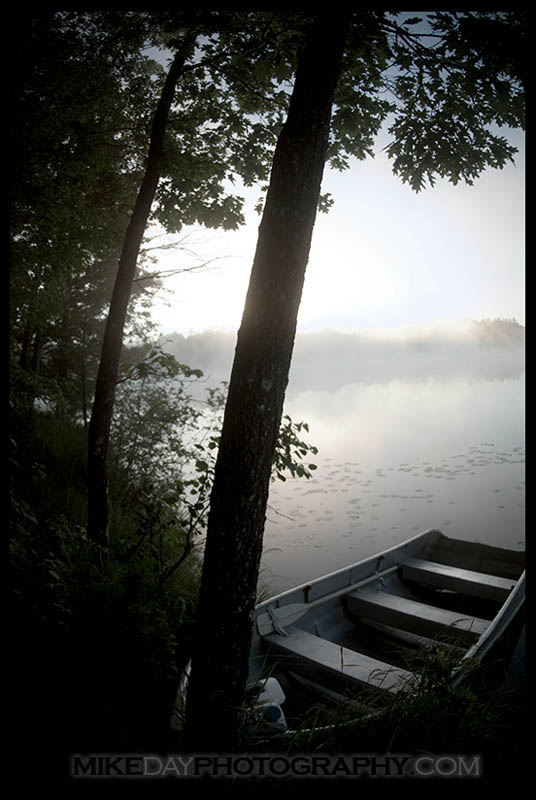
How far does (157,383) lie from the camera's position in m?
11.5

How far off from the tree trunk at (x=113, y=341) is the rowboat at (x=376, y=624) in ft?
7.29

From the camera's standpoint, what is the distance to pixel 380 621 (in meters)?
5.45

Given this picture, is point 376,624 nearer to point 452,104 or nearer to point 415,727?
point 415,727

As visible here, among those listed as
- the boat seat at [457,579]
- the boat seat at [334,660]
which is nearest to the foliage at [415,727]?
the boat seat at [334,660]

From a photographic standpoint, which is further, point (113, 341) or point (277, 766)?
point (113, 341)

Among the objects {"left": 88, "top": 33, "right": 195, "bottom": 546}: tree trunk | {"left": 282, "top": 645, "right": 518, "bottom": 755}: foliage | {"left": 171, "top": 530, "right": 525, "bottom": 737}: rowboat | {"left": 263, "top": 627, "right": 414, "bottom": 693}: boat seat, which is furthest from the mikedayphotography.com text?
{"left": 88, "top": 33, "right": 195, "bottom": 546}: tree trunk

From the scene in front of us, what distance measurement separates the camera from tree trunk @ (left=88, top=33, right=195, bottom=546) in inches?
197

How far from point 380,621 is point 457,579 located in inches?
60.9

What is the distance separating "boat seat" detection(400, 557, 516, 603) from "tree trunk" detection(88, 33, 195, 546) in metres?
4.66

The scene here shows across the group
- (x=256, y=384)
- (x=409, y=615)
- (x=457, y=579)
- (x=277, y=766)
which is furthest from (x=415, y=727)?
(x=457, y=579)

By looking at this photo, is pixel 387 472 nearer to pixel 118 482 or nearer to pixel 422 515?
pixel 422 515

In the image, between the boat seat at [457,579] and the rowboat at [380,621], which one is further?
the boat seat at [457,579]

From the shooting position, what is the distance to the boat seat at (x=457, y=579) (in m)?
5.86

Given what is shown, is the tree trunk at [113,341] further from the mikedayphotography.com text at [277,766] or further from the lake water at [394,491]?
the mikedayphotography.com text at [277,766]
